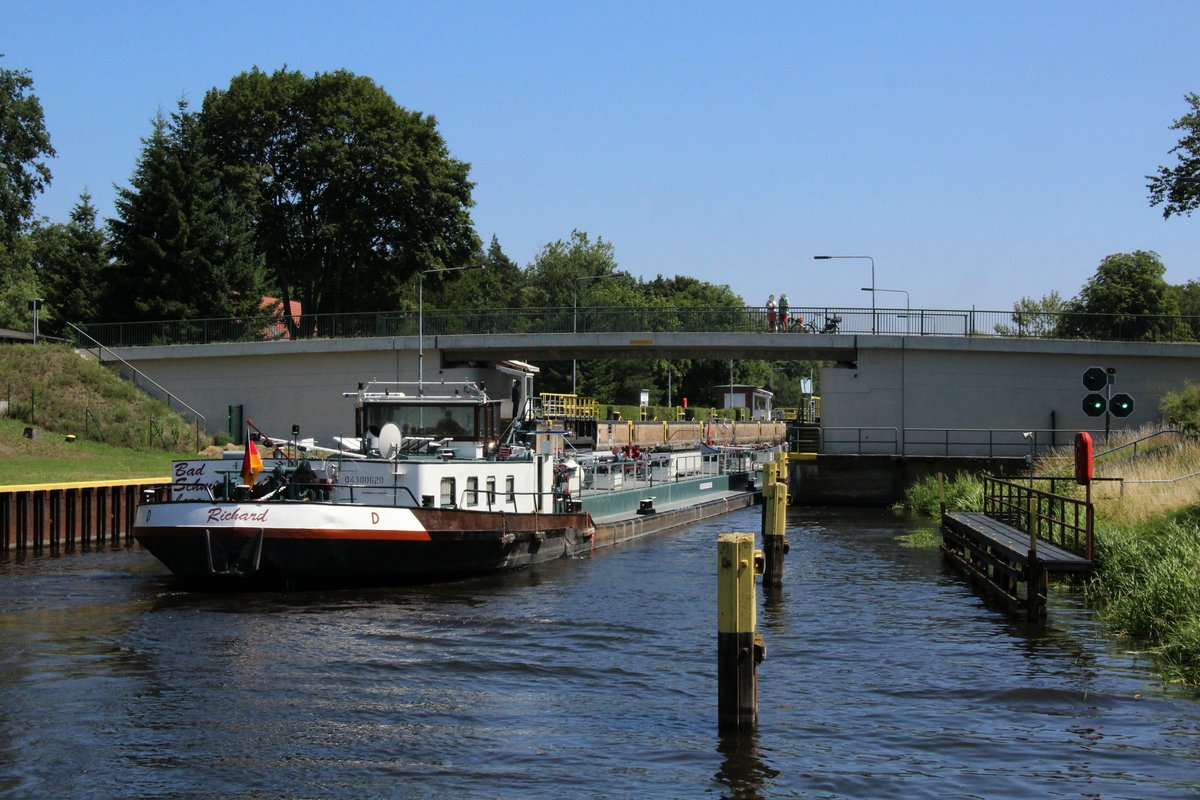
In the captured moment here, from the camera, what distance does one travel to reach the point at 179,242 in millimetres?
59844

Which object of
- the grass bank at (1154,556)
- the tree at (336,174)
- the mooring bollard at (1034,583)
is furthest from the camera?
the tree at (336,174)

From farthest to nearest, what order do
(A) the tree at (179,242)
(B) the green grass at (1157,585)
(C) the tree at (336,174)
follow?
1. (C) the tree at (336,174)
2. (A) the tree at (179,242)
3. (B) the green grass at (1157,585)

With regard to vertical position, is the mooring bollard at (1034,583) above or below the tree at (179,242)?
below

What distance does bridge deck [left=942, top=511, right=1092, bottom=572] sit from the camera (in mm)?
19359

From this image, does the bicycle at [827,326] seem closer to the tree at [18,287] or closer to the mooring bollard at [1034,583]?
the mooring bollard at [1034,583]

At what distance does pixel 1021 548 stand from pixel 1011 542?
2.26ft

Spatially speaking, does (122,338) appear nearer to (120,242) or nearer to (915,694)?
(120,242)

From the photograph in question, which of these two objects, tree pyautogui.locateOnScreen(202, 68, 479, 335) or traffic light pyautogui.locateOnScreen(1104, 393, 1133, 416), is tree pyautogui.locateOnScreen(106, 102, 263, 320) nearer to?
tree pyautogui.locateOnScreen(202, 68, 479, 335)

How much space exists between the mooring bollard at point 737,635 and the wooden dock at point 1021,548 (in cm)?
749

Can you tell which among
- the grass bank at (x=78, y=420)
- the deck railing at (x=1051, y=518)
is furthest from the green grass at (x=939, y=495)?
the grass bank at (x=78, y=420)

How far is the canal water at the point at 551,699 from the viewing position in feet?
39.4

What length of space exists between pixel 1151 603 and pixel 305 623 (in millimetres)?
12236

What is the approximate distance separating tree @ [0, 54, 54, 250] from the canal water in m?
47.6

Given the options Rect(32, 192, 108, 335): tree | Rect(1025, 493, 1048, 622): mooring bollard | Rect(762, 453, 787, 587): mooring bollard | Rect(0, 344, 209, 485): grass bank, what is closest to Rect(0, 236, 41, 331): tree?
Rect(32, 192, 108, 335): tree
